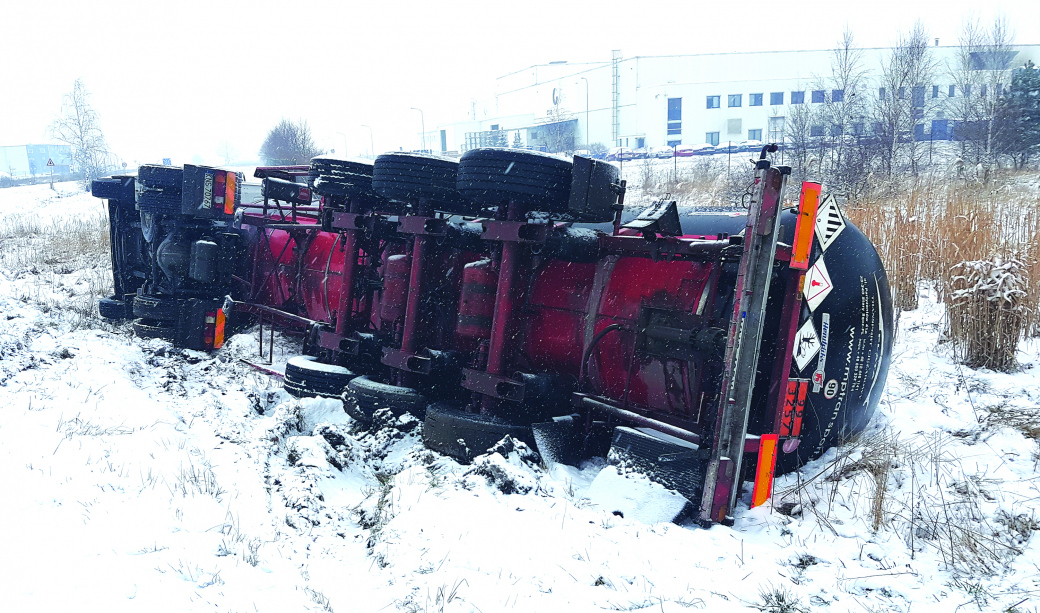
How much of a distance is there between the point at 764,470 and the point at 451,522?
6.02ft

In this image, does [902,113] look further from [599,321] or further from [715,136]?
[599,321]

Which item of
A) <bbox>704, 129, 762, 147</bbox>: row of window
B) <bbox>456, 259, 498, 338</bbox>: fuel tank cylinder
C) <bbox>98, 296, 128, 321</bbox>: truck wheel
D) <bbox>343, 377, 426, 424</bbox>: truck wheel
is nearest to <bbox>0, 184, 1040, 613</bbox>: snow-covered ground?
<bbox>343, 377, 426, 424</bbox>: truck wheel

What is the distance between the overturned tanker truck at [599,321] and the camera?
4277 mm

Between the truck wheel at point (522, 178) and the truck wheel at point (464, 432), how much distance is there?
1.60 m

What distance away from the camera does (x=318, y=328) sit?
730 centimetres

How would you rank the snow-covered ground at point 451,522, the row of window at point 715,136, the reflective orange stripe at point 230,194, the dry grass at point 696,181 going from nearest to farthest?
the snow-covered ground at point 451,522, the reflective orange stripe at point 230,194, the dry grass at point 696,181, the row of window at point 715,136

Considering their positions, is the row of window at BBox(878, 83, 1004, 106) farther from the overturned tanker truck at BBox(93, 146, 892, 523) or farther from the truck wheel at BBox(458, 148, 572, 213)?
the truck wheel at BBox(458, 148, 572, 213)

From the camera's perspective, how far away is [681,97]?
186 feet

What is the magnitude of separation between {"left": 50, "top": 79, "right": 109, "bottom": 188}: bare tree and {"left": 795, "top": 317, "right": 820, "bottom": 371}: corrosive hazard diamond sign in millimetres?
63466

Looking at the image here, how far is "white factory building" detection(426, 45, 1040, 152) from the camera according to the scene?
55344mm

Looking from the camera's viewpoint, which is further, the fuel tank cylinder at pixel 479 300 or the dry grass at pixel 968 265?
the dry grass at pixel 968 265

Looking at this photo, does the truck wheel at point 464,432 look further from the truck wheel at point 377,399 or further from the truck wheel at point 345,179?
the truck wheel at point 345,179

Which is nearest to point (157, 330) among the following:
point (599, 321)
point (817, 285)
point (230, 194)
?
A: point (230, 194)

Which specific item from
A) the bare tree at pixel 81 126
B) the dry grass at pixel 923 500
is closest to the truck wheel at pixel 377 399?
the dry grass at pixel 923 500
